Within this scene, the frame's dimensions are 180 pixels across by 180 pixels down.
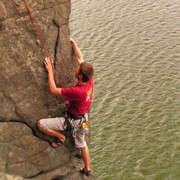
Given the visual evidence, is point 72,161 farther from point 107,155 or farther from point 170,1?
point 170,1

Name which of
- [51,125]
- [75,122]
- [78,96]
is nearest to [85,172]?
[75,122]

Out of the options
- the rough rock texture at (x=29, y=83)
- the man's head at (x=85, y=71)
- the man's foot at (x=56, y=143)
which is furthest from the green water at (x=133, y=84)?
the man's head at (x=85, y=71)

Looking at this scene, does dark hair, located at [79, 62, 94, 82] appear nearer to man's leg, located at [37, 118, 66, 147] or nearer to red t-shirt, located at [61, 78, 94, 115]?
red t-shirt, located at [61, 78, 94, 115]

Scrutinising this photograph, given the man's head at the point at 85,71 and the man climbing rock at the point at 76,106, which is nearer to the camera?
the man's head at the point at 85,71

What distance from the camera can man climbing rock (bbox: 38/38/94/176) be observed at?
26.9 ft

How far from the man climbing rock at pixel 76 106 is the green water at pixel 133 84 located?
284 centimetres

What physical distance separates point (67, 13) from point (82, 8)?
14828 mm

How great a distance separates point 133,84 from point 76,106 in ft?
24.7

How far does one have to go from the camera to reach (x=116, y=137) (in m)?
13.3

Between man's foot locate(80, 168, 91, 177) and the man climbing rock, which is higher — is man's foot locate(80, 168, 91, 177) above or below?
below

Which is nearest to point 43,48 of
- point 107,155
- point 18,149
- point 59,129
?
point 59,129

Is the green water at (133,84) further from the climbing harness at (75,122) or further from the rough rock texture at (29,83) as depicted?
the climbing harness at (75,122)

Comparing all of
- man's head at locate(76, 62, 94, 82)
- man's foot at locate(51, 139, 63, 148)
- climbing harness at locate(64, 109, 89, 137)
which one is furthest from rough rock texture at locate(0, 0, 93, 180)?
man's head at locate(76, 62, 94, 82)

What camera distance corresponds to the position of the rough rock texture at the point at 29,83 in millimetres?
8109
